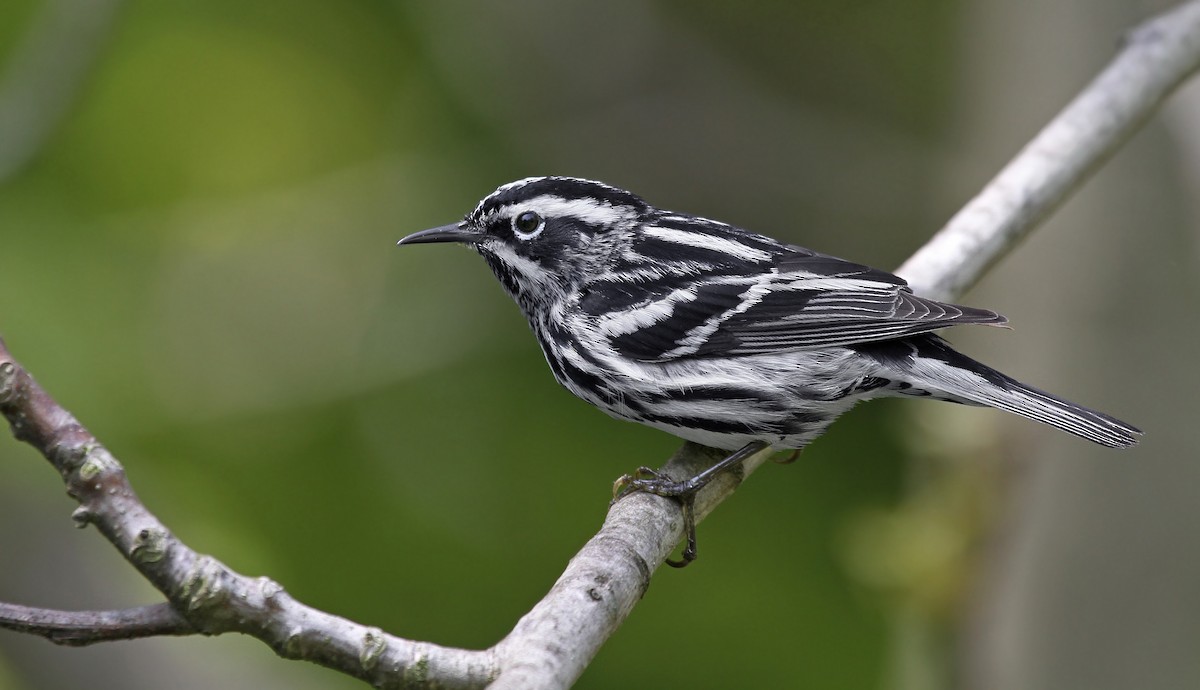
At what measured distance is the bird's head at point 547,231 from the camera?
3805mm

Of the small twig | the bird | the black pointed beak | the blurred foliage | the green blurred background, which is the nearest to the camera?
the small twig

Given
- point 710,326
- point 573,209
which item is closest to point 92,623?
point 710,326

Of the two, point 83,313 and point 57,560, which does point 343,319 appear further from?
point 57,560

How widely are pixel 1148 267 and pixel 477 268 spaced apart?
3.30 m

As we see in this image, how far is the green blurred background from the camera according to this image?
488cm

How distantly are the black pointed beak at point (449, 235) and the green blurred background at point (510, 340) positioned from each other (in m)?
1.69

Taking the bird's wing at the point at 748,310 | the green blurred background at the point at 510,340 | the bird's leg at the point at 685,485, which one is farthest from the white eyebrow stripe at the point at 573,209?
the green blurred background at the point at 510,340

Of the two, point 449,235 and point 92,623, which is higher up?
point 449,235

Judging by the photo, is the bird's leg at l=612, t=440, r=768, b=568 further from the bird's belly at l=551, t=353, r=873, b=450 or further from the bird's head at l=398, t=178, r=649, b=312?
the bird's head at l=398, t=178, r=649, b=312

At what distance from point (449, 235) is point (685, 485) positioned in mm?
1176

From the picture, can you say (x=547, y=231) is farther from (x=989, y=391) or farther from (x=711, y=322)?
(x=989, y=391)

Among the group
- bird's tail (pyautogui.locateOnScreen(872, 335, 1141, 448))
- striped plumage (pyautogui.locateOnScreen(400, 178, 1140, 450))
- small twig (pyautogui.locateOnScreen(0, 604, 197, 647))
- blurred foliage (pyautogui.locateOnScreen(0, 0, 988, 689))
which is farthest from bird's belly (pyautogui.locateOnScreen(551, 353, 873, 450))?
small twig (pyautogui.locateOnScreen(0, 604, 197, 647))

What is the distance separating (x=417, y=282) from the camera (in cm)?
587

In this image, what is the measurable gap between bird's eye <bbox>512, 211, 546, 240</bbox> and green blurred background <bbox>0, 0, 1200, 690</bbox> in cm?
175
